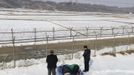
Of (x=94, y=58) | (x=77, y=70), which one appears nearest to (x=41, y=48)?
(x=94, y=58)

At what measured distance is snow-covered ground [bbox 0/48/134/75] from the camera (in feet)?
64.4

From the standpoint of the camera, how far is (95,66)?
2212cm

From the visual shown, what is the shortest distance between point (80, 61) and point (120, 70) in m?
2.77

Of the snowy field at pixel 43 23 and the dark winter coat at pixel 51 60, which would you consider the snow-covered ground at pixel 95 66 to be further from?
the snowy field at pixel 43 23

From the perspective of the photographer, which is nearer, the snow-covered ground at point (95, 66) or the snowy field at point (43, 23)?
the snow-covered ground at point (95, 66)

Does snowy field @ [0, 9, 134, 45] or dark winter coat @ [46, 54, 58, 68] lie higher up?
snowy field @ [0, 9, 134, 45]

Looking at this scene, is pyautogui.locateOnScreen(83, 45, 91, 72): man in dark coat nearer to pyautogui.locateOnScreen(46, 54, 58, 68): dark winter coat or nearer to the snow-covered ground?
the snow-covered ground

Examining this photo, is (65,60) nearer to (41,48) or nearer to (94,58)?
(94,58)

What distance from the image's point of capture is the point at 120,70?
70.4ft

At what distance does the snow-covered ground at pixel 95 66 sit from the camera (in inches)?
773

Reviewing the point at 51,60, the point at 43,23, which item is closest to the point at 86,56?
the point at 51,60

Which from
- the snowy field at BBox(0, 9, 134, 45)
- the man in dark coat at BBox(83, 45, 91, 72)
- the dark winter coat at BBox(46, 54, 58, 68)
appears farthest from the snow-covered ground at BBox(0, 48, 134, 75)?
the snowy field at BBox(0, 9, 134, 45)

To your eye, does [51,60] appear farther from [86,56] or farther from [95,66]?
[95,66]

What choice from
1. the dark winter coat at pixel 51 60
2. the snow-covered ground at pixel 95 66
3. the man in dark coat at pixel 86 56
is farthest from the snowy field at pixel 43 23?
the dark winter coat at pixel 51 60
